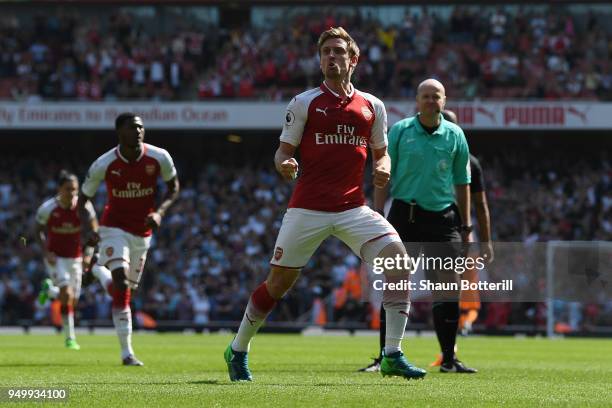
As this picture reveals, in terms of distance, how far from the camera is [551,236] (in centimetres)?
3169

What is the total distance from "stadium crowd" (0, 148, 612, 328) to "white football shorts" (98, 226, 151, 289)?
15.4 m

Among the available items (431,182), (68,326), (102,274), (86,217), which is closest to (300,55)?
(68,326)

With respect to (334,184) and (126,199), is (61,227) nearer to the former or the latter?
(126,199)

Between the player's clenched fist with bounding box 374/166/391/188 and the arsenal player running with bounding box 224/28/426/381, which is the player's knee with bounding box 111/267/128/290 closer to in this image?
the arsenal player running with bounding box 224/28/426/381

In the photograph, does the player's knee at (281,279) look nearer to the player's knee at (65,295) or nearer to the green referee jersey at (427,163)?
the green referee jersey at (427,163)

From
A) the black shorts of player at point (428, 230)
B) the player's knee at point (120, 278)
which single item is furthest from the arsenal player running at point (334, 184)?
the player's knee at point (120, 278)

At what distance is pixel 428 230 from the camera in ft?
36.0

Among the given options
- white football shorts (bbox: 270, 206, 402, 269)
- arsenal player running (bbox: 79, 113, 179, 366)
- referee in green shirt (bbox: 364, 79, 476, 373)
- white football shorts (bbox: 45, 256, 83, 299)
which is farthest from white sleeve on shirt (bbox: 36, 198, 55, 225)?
white football shorts (bbox: 270, 206, 402, 269)

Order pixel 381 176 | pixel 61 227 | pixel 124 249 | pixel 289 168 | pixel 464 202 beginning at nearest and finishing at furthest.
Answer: pixel 289 168
pixel 381 176
pixel 464 202
pixel 124 249
pixel 61 227

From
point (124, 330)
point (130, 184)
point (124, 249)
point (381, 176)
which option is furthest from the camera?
point (130, 184)

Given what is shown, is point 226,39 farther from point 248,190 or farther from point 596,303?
point 596,303

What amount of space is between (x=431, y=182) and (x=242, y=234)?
22460 millimetres

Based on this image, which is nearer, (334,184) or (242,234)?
(334,184)

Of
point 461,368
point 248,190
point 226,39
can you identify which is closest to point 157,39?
point 226,39
